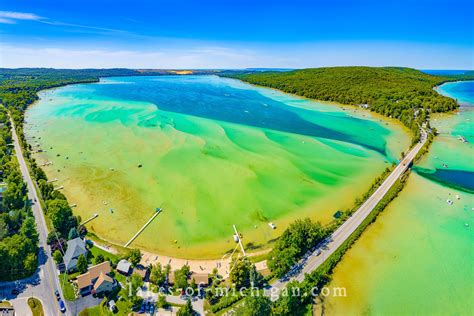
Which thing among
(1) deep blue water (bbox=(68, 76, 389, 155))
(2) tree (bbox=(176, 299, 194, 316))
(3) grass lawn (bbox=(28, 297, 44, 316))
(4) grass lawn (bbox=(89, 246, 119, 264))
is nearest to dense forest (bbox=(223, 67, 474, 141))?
(1) deep blue water (bbox=(68, 76, 389, 155))

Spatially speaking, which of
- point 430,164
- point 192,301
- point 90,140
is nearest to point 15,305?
point 192,301

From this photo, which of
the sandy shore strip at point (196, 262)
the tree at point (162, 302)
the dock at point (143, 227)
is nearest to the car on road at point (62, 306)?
the sandy shore strip at point (196, 262)

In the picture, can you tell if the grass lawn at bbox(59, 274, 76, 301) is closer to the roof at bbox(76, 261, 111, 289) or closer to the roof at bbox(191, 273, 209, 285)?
the roof at bbox(76, 261, 111, 289)

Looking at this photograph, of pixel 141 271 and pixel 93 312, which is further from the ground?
pixel 141 271

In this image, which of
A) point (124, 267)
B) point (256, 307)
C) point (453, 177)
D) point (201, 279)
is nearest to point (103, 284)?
point (124, 267)

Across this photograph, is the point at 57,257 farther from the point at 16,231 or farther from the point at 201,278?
the point at 201,278
